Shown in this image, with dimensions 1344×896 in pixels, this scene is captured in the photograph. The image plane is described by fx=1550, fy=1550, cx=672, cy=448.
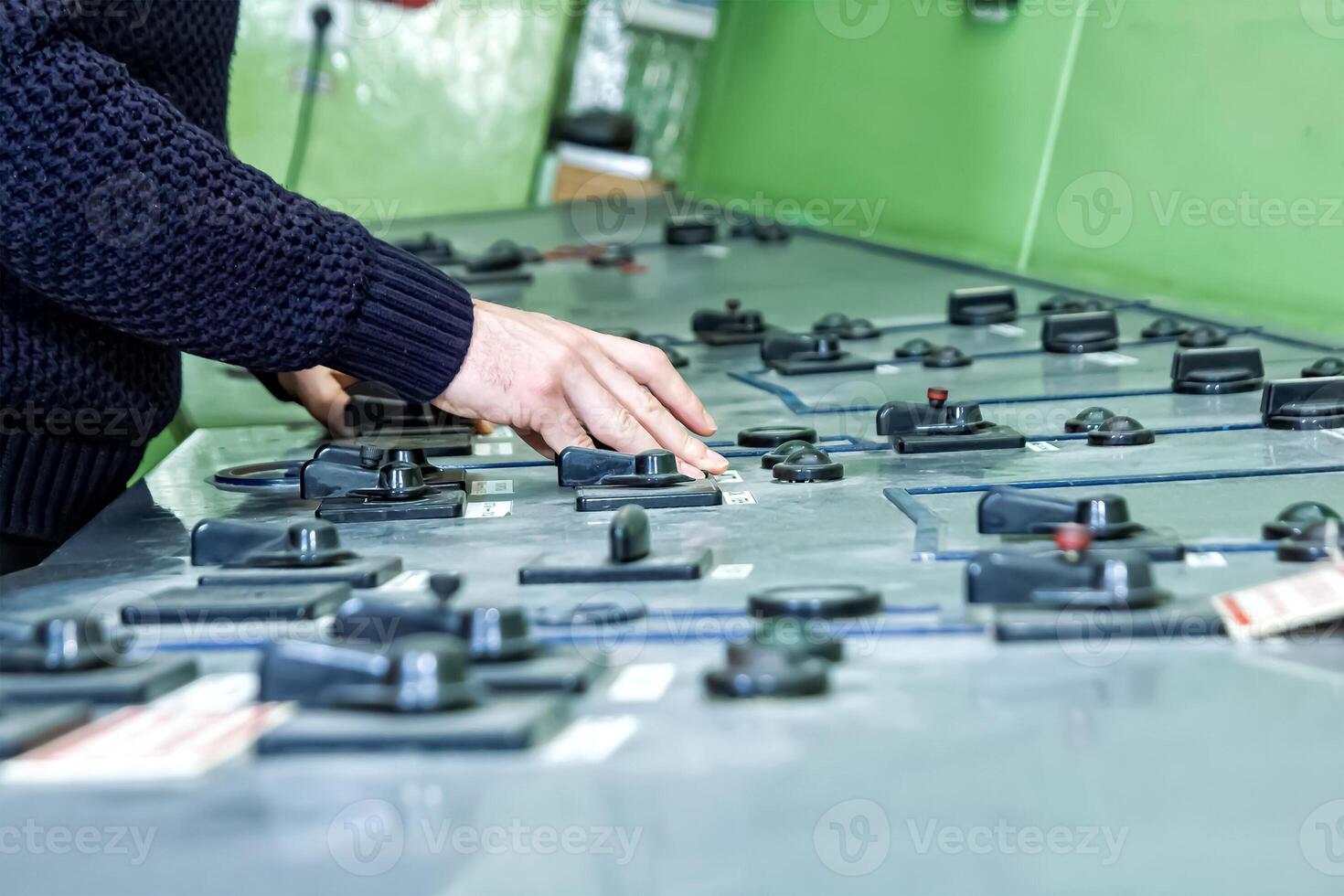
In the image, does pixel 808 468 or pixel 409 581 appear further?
pixel 808 468

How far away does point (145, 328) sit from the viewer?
1.13m

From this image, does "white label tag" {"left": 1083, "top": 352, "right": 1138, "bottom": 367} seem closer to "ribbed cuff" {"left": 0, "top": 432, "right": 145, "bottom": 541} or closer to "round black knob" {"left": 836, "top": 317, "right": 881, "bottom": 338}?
"round black knob" {"left": 836, "top": 317, "right": 881, "bottom": 338}

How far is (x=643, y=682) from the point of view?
65 cm

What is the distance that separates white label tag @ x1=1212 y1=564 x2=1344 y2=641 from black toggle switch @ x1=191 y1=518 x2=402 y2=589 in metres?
0.44

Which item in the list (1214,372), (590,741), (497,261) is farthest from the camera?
(497,261)

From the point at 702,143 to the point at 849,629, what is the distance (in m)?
3.19

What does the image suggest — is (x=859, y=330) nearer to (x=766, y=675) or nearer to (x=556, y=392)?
(x=556, y=392)

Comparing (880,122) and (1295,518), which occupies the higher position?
(880,122)

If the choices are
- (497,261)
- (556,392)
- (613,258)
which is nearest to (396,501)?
(556,392)

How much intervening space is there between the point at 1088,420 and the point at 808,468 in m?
0.27

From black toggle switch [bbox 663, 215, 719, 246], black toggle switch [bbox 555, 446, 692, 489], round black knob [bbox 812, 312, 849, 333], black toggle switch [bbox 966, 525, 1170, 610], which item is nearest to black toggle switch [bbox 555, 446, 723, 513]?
black toggle switch [bbox 555, 446, 692, 489]

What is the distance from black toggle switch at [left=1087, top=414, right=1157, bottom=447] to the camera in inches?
47.1

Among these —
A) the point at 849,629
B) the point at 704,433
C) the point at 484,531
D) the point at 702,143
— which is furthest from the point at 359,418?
the point at 702,143

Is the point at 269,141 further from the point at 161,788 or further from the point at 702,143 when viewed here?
the point at 161,788
